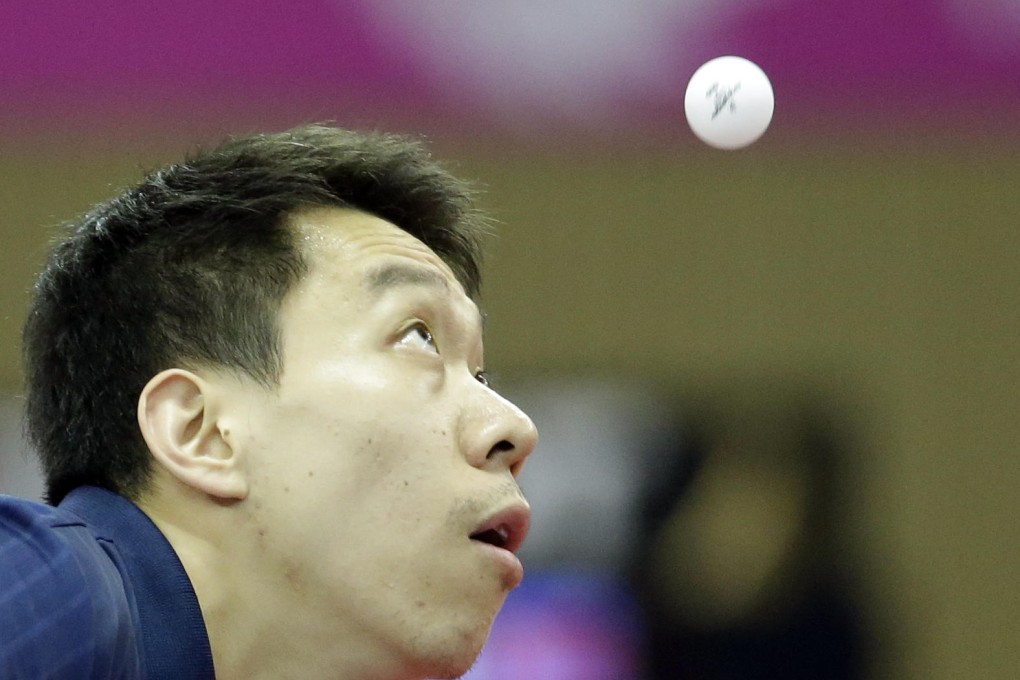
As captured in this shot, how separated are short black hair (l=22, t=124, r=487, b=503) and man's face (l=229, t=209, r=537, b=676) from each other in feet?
0.29

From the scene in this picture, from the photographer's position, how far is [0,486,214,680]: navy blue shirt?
1980mm

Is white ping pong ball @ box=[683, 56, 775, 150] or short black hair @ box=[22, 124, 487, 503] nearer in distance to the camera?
short black hair @ box=[22, 124, 487, 503]

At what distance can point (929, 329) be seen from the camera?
19.6ft

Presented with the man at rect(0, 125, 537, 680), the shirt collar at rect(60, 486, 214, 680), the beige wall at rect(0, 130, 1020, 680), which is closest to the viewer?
the shirt collar at rect(60, 486, 214, 680)

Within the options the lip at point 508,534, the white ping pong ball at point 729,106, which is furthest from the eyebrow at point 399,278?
the white ping pong ball at point 729,106

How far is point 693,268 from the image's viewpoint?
6027 millimetres

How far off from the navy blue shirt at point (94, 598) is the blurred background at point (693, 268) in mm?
3024

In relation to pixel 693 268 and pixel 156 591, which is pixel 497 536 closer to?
pixel 156 591

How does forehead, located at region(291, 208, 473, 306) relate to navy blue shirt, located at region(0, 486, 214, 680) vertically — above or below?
above

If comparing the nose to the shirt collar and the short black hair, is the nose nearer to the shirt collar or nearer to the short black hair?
the short black hair

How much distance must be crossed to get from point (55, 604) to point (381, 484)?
0.54 metres

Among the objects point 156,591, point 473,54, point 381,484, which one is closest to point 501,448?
point 381,484

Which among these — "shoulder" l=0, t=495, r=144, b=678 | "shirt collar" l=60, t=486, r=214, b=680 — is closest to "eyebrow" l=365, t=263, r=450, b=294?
"shirt collar" l=60, t=486, r=214, b=680

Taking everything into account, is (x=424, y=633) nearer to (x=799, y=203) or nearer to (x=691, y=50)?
(x=691, y=50)
